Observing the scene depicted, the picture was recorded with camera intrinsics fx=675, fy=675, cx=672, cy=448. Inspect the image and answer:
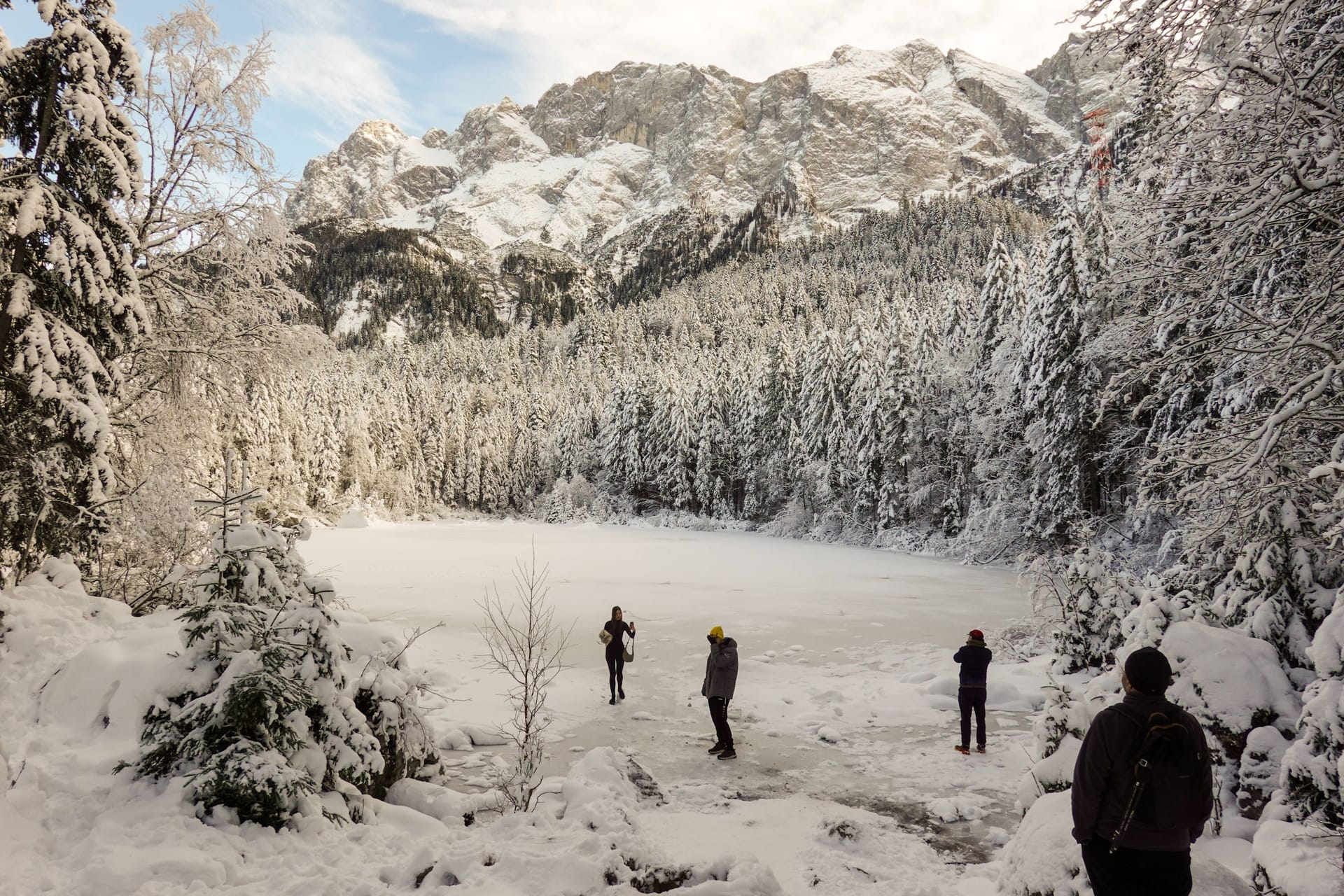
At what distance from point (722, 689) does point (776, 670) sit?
14.6ft

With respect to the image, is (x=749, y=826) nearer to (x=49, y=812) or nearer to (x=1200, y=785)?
(x=1200, y=785)

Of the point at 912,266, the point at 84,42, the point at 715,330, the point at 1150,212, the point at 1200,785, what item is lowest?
the point at 1200,785

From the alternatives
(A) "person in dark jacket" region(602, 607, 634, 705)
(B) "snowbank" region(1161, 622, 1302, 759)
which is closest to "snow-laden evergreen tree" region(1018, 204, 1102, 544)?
(B) "snowbank" region(1161, 622, 1302, 759)

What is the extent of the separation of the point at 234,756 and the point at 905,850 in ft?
18.3

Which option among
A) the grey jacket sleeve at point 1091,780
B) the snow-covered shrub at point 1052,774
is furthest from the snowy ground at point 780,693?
the grey jacket sleeve at point 1091,780

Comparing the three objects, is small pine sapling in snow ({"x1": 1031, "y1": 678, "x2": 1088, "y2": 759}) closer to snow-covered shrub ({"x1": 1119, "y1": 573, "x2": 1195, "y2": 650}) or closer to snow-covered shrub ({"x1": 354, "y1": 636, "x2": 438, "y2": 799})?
snow-covered shrub ({"x1": 1119, "y1": 573, "x2": 1195, "y2": 650})

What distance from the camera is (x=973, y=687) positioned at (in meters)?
8.71

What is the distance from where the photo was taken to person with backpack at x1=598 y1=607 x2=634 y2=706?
10.6m

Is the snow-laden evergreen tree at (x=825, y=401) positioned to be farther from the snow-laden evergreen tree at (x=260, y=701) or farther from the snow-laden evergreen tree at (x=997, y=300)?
the snow-laden evergreen tree at (x=260, y=701)

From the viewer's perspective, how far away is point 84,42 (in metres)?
7.83

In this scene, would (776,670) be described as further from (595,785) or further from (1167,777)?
(1167,777)

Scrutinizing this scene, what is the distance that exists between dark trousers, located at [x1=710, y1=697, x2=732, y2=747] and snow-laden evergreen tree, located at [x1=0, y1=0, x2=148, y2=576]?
771 cm

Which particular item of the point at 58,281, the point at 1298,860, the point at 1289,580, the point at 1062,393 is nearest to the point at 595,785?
the point at 1298,860

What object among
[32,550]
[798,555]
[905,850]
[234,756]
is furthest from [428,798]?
[798,555]
